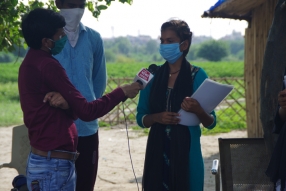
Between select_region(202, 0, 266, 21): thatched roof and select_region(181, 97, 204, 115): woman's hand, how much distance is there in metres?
5.23

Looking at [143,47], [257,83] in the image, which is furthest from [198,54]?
[257,83]

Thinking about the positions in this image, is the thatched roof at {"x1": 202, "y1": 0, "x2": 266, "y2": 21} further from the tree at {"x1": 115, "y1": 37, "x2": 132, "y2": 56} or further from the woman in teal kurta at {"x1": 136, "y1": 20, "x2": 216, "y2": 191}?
the tree at {"x1": 115, "y1": 37, "x2": 132, "y2": 56}

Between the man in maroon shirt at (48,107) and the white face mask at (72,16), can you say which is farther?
the white face mask at (72,16)

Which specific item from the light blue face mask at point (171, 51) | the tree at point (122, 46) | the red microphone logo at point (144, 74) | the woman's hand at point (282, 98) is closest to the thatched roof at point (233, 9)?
the light blue face mask at point (171, 51)

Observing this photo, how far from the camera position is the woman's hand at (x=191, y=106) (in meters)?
3.73

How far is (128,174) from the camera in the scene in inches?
355

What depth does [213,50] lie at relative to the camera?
84.2 m

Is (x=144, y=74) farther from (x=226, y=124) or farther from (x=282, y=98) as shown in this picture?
(x=226, y=124)

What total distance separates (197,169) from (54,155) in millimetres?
1023

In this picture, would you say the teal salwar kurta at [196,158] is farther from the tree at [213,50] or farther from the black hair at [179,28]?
the tree at [213,50]

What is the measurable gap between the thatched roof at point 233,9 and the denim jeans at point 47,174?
5917 millimetres

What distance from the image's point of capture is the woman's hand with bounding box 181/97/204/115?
12.2ft

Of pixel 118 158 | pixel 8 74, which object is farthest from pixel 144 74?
pixel 8 74

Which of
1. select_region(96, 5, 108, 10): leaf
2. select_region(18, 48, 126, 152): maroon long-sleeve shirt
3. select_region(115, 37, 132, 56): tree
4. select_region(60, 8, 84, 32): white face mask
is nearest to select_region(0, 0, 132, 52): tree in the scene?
select_region(96, 5, 108, 10): leaf
